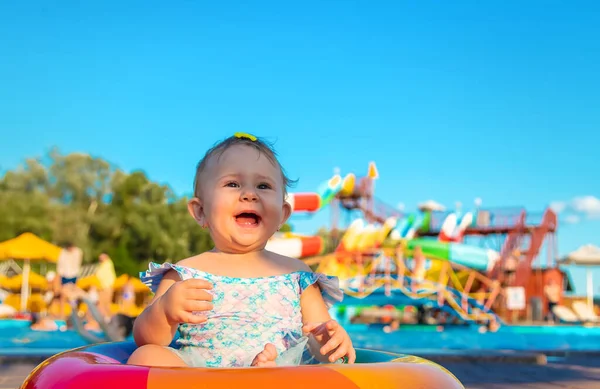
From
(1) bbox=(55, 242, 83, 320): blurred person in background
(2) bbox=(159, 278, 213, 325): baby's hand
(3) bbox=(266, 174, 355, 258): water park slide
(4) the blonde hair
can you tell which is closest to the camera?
(2) bbox=(159, 278, 213, 325): baby's hand

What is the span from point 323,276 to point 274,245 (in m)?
13.6

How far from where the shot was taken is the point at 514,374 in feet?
16.7

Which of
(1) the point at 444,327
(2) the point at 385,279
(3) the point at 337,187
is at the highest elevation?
(3) the point at 337,187

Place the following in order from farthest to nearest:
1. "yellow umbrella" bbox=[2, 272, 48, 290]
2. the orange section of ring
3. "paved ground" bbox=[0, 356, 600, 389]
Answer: "yellow umbrella" bbox=[2, 272, 48, 290]
the orange section of ring
"paved ground" bbox=[0, 356, 600, 389]

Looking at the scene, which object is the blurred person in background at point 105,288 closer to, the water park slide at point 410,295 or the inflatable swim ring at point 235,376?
the water park slide at point 410,295

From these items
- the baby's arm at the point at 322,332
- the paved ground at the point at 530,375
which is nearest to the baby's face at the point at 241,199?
the baby's arm at the point at 322,332

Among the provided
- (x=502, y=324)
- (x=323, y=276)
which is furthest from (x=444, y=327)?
(x=323, y=276)

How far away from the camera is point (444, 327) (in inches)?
594

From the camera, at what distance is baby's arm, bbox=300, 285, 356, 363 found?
196 centimetres

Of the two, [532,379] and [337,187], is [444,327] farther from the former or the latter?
[532,379]

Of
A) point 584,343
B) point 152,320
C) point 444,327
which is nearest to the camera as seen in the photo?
point 152,320

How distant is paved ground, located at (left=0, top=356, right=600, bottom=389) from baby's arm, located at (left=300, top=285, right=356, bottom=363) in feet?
7.06

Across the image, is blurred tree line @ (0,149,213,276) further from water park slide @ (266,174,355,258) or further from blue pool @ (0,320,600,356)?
blue pool @ (0,320,600,356)

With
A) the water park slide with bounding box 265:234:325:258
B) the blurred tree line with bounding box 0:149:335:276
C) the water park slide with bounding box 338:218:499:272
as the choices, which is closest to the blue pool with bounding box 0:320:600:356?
the water park slide with bounding box 338:218:499:272
